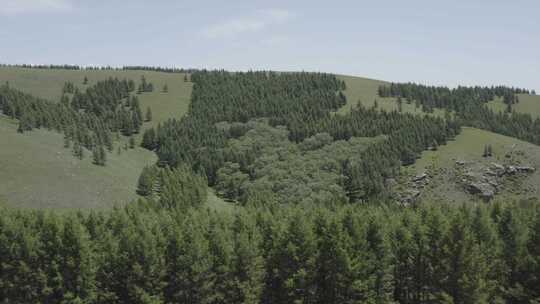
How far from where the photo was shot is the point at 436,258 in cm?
5928

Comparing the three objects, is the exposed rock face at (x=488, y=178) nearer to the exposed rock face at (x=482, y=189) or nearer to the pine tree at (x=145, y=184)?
the exposed rock face at (x=482, y=189)

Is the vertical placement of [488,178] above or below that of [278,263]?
below

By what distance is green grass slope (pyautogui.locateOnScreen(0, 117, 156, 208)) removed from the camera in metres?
123

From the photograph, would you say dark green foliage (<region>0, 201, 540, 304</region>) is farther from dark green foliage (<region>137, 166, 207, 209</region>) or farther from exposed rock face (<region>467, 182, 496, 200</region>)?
exposed rock face (<region>467, 182, 496, 200</region>)

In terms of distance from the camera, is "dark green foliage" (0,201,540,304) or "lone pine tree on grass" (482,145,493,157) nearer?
"dark green foliage" (0,201,540,304)

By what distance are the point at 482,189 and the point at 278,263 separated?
128467 mm

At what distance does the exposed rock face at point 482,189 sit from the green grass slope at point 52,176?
117014 mm

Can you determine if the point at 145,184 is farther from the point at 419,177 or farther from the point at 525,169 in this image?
the point at 525,169

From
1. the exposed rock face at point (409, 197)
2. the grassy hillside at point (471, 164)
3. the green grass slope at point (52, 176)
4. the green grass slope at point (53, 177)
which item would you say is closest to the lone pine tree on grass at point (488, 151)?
the grassy hillside at point (471, 164)

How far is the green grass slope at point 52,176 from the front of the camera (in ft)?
404

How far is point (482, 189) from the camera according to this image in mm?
165625

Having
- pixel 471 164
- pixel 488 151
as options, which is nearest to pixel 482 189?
pixel 471 164

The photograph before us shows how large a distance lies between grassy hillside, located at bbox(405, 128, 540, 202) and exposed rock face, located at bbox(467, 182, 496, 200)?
2.48 metres

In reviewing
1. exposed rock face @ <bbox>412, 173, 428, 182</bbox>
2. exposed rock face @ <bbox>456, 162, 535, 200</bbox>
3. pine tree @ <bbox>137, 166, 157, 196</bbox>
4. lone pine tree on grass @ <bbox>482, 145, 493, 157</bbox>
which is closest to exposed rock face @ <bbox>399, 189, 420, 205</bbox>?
exposed rock face @ <bbox>412, 173, 428, 182</bbox>
